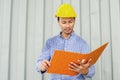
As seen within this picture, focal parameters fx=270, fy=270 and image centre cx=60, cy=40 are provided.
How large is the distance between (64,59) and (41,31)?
925 millimetres

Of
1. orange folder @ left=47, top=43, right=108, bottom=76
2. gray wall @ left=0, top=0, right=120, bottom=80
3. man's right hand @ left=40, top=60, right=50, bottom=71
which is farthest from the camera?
gray wall @ left=0, top=0, right=120, bottom=80

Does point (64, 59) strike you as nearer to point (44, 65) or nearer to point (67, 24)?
Answer: point (44, 65)

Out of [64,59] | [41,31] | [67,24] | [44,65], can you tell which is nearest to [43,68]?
[44,65]

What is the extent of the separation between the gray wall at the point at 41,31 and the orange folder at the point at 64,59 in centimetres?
79

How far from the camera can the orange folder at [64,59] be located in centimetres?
153

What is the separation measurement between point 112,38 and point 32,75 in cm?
79

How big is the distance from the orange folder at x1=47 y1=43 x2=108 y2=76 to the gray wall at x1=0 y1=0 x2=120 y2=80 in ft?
2.59

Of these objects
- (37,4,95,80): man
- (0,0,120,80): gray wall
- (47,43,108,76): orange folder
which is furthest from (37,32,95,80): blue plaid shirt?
(0,0,120,80): gray wall

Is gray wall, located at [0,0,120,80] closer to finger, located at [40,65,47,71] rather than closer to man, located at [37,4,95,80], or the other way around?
man, located at [37,4,95,80]

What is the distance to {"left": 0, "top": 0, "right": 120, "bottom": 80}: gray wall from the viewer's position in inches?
94.2

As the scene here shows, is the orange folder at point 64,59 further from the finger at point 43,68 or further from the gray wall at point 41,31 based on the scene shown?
the gray wall at point 41,31

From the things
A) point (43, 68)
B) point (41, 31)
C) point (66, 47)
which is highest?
point (41, 31)

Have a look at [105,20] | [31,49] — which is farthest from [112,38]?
[31,49]

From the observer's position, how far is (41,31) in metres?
2.45
